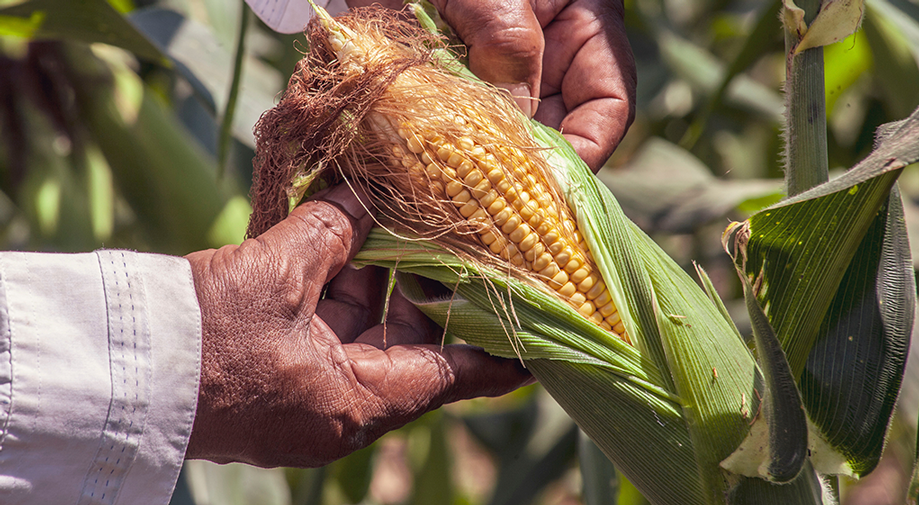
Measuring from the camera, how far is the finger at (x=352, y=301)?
1.13m

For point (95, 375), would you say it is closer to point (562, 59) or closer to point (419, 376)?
point (419, 376)

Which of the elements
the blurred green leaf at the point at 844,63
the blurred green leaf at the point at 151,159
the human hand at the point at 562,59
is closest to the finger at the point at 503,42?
the human hand at the point at 562,59

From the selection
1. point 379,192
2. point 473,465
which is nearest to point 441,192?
point 379,192

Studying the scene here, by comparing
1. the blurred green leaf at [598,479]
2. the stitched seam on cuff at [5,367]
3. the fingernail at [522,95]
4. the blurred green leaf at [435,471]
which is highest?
the fingernail at [522,95]

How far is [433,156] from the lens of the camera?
3.39ft

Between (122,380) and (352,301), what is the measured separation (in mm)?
432

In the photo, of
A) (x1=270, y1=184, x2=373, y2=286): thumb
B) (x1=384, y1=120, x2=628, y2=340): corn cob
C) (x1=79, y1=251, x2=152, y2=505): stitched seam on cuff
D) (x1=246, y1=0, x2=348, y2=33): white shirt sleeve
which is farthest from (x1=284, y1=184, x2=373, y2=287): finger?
(x1=246, y1=0, x2=348, y2=33): white shirt sleeve

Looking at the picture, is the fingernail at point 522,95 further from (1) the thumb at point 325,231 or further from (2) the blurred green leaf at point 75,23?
(2) the blurred green leaf at point 75,23

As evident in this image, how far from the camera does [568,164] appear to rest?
42.6 inches

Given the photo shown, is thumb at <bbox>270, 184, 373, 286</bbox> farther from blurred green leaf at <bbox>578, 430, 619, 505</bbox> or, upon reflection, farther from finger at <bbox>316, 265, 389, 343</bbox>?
blurred green leaf at <bbox>578, 430, 619, 505</bbox>

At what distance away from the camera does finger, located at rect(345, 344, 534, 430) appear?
0.98 m

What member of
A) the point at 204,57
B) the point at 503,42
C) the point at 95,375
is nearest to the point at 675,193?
the point at 503,42

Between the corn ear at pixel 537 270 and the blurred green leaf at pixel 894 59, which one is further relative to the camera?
the blurred green leaf at pixel 894 59

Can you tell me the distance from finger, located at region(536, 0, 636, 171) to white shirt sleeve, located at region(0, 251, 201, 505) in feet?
2.41
